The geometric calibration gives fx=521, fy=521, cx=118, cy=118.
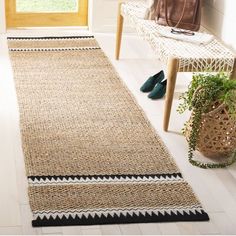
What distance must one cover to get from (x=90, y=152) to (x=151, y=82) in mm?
956

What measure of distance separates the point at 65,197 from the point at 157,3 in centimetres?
163

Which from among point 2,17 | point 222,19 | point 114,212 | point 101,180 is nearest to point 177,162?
point 101,180

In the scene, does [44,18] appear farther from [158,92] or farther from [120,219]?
[120,219]

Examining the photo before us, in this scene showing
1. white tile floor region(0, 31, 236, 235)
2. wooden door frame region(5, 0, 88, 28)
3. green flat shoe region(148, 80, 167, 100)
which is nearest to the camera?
white tile floor region(0, 31, 236, 235)

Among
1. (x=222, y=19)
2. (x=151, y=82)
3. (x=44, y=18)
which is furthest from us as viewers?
(x=44, y=18)

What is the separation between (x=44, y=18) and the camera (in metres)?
4.46

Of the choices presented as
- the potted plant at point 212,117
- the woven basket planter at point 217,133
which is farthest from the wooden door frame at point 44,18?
the woven basket planter at point 217,133

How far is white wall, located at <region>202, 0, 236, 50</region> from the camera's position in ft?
10.3

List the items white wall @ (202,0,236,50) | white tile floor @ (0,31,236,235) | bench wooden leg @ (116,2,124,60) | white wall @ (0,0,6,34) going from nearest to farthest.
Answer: white tile floor @ (0,31,236,235) → white wall @ (202,0,236,50) → bench wooden leg @ (116,2,124,60) → white wall @ (0,0,6,34)

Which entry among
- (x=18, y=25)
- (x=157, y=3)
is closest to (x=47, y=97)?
(x=157, y=3)

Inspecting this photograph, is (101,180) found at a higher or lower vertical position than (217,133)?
lower

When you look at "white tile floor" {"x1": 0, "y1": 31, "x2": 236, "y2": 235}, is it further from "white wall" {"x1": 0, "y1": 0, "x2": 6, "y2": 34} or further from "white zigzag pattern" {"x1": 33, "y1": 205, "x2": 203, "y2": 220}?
"white wall" {"x1": 0, "y1": 0, "x2": 6, "y2": 34}

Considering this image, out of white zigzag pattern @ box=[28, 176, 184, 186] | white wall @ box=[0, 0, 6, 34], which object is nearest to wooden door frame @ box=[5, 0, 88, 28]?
white wall @ box=[0, 0, 6, 34]

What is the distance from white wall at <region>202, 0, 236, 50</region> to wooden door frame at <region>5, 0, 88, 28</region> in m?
1.31
